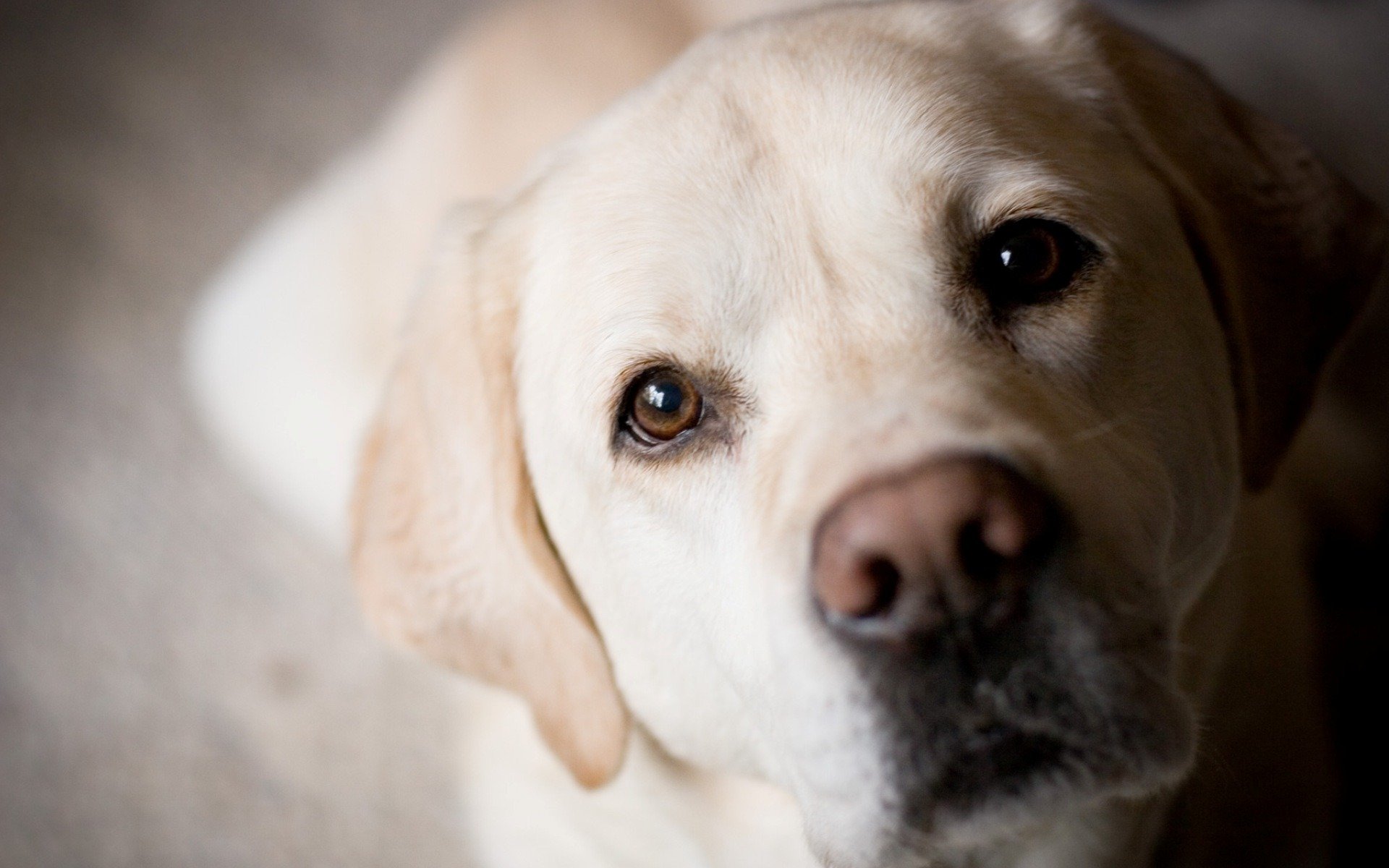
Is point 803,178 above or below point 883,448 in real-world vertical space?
above

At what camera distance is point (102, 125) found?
3684 mm

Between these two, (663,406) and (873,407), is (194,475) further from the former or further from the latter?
(873,407)

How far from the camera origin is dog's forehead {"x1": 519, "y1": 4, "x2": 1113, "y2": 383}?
1341 mm

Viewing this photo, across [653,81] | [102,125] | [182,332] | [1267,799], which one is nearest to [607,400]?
[653,81]

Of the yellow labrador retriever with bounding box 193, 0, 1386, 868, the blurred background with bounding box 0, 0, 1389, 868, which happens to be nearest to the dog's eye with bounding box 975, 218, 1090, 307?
the yellow labrador retriever with bounding box 193, 0, 1386, 868

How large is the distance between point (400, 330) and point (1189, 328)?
1.19 meters

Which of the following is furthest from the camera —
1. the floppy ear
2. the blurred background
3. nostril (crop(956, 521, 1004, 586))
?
the blurred background

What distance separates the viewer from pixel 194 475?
306 centimetres

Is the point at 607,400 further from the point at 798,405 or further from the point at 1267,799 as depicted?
the point at 1267,799

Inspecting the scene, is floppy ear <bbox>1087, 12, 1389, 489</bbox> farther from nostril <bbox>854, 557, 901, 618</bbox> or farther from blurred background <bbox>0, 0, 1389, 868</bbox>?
blurred background <bbox>0, 0, 1389, 868</bbox>

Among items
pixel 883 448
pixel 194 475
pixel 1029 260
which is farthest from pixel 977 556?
pixel 194 475

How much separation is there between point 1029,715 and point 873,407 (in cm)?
35

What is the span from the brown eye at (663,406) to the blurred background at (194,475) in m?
1.48

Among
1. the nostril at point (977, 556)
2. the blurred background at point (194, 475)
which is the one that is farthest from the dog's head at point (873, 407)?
the blurred background at point (194, 475)
